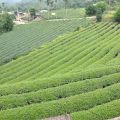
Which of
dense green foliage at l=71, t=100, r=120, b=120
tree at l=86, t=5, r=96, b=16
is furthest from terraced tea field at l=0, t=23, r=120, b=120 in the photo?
tree at l=86, t=5, r=96, b=16

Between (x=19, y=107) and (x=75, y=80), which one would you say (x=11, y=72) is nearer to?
(x=75, y=80)

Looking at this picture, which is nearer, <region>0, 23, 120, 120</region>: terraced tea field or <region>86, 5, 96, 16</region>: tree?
<region>0, 23, 120, 120</region>: terraced tea field

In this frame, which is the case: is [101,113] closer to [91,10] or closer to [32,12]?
[91,10]

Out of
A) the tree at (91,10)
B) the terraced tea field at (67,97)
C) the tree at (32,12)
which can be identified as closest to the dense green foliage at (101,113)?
the terraced tea field at (67,97)

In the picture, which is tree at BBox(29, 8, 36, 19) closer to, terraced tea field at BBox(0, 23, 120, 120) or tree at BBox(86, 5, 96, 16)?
tree at BBox(86, 5, 96, 16)

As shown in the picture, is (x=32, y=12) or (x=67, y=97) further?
(x=32, y=12)

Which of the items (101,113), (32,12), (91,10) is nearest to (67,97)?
(101,113)

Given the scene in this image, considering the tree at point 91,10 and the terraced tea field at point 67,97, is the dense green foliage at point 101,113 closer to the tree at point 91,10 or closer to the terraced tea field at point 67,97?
the terraced tea field at point 67,97

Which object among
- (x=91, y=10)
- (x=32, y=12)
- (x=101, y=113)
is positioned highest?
(x=101, y=113)

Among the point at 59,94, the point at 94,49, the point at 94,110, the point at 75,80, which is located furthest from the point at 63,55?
the point at 94,110

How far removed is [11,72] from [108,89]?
24006 mm

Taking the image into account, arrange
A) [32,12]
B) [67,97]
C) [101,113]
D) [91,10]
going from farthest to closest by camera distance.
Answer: [32,12], [91,10], [67,97], [101,113]

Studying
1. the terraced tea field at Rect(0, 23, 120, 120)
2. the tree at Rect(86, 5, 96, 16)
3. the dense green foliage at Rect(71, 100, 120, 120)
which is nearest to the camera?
the dense green foliage at Rect(71, 100, 120, 120)

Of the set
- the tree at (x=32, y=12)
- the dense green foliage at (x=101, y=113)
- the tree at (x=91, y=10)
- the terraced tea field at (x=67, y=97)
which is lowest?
the tree at (x=32, y=12)
